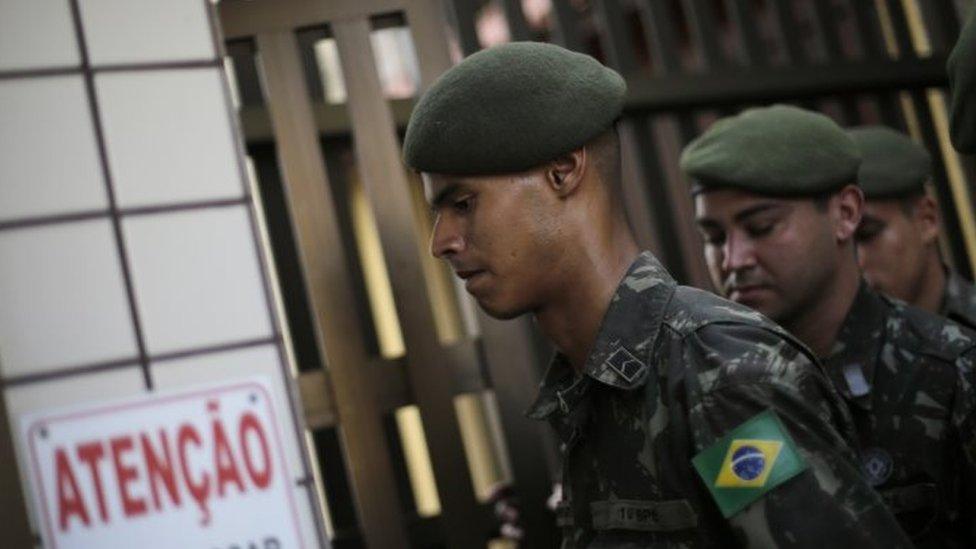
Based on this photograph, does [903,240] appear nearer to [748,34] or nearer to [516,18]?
[748,34]

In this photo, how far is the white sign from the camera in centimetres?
196

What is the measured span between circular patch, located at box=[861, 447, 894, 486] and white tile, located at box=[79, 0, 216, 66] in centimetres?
140

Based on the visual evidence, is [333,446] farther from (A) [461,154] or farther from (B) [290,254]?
Result: (A) [461,154]

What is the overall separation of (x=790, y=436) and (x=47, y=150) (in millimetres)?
1363

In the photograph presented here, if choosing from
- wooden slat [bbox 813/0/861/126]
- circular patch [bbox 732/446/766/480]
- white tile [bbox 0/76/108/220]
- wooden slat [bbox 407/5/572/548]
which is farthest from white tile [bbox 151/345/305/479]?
wooden slat [bbox 813/0/861/126]

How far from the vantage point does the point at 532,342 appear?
298 cm

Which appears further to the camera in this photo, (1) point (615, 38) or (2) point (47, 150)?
(1) point (615, 38)

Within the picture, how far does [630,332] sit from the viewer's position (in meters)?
1.57

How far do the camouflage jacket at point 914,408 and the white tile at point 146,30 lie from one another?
1.33 meters

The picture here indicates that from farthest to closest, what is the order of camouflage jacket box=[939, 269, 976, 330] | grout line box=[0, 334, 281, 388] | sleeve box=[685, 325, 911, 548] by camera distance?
camouflage jacket box=[939, 269, 976, 330] → grout line box=[0, 334, 281, 388] → sleeve box=[685, 325, 911, 548]

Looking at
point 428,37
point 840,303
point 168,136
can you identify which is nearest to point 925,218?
point 840,303

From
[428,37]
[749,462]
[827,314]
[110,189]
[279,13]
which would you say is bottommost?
[749,462]

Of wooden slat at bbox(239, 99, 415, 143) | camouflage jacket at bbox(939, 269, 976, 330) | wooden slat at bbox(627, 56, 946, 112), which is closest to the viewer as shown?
wooden slat at bbox(239, 99, 415, 143)

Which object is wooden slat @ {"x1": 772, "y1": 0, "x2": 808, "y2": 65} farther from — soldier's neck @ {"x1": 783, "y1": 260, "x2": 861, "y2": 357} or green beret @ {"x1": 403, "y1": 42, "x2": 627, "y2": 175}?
green beret @ {"x1": 403, "y1": 42, "x2": 627, "y2": 175}
